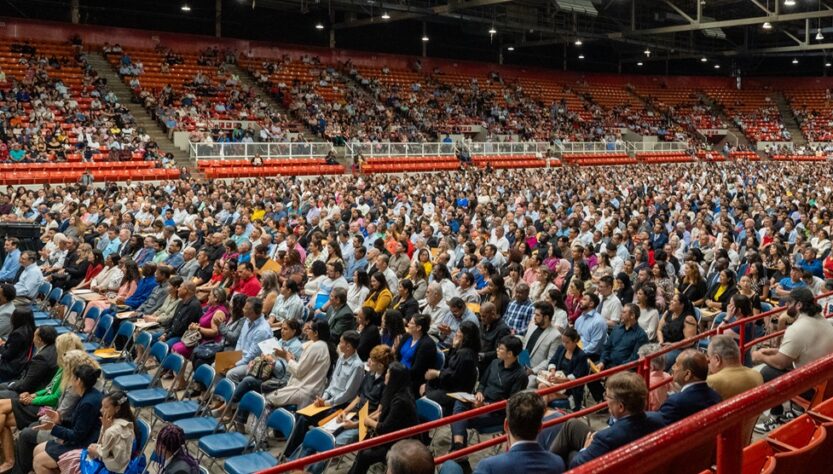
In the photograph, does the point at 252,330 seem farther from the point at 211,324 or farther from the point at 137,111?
the point at 137,111

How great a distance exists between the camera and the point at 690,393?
401cm

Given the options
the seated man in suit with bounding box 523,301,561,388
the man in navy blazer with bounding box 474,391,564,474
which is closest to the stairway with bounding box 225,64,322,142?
the seated man in suit with bounding box 523,301,561,388

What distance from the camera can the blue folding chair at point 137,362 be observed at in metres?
7.09

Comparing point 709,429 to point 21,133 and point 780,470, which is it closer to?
point 780,470

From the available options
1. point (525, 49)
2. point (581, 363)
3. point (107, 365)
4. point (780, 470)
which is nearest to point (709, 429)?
point (780, 470)

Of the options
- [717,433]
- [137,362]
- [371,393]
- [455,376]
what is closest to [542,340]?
[455,376]

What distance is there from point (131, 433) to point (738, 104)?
49614 mm

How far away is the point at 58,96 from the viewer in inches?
934

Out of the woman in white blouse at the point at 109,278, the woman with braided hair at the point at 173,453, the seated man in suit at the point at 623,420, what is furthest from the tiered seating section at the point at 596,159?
the seated man in suit at the point at 623,420

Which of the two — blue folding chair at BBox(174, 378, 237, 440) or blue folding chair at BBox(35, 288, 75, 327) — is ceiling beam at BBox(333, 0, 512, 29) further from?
blue folding chair at BBox(174, 378, 237, 440)

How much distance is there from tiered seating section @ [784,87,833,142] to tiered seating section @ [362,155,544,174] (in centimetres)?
2180

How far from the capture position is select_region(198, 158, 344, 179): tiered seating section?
2245 cm

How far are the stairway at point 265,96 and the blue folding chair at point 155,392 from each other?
21445mm

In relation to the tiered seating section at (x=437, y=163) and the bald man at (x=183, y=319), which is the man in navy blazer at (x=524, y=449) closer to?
the bald man at (x=183, y=319)
